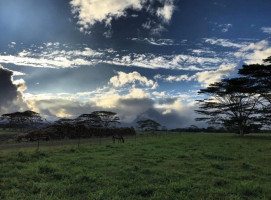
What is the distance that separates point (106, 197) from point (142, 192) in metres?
1.36

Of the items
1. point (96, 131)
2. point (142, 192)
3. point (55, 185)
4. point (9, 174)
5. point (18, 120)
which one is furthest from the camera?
point (18, 120)

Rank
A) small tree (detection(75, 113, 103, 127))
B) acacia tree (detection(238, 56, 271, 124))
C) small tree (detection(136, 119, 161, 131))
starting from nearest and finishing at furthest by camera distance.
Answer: acacia tree (detection(238, 56, 271, 124)) < small tree (detection(75, 113, 103, 127)) < small tree (detection(136, 119, 161, 131))

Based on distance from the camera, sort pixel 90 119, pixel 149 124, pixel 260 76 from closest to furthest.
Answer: pixel 260 76 < pixel 90 119 < pixel 149 124

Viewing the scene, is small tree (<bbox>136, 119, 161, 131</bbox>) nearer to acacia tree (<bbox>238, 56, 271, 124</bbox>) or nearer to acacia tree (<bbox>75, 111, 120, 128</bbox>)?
acacia tree (<bbox>75, 111, 120, 128</bbox>)

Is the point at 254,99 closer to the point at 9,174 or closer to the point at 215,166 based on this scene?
the point at 215,166

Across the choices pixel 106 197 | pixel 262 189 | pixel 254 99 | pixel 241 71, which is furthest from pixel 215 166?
pixel 254 99

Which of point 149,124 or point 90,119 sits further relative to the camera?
point 149,124

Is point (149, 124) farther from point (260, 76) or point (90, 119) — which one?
point (260, 76)

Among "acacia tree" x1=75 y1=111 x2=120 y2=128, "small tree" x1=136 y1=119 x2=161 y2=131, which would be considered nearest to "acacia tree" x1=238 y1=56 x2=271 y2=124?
"acacia tree" x1=75 y1=111 x2=120 y2=128

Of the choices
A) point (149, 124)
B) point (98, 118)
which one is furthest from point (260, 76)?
point (149, 124)

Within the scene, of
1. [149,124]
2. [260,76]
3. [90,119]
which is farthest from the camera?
[149,124]

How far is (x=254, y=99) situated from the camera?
4406cm

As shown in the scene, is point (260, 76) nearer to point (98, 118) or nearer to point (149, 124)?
point (98, 118)

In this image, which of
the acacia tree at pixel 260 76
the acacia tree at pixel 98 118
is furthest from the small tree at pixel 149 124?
the acacia tree at pixel 260 76
